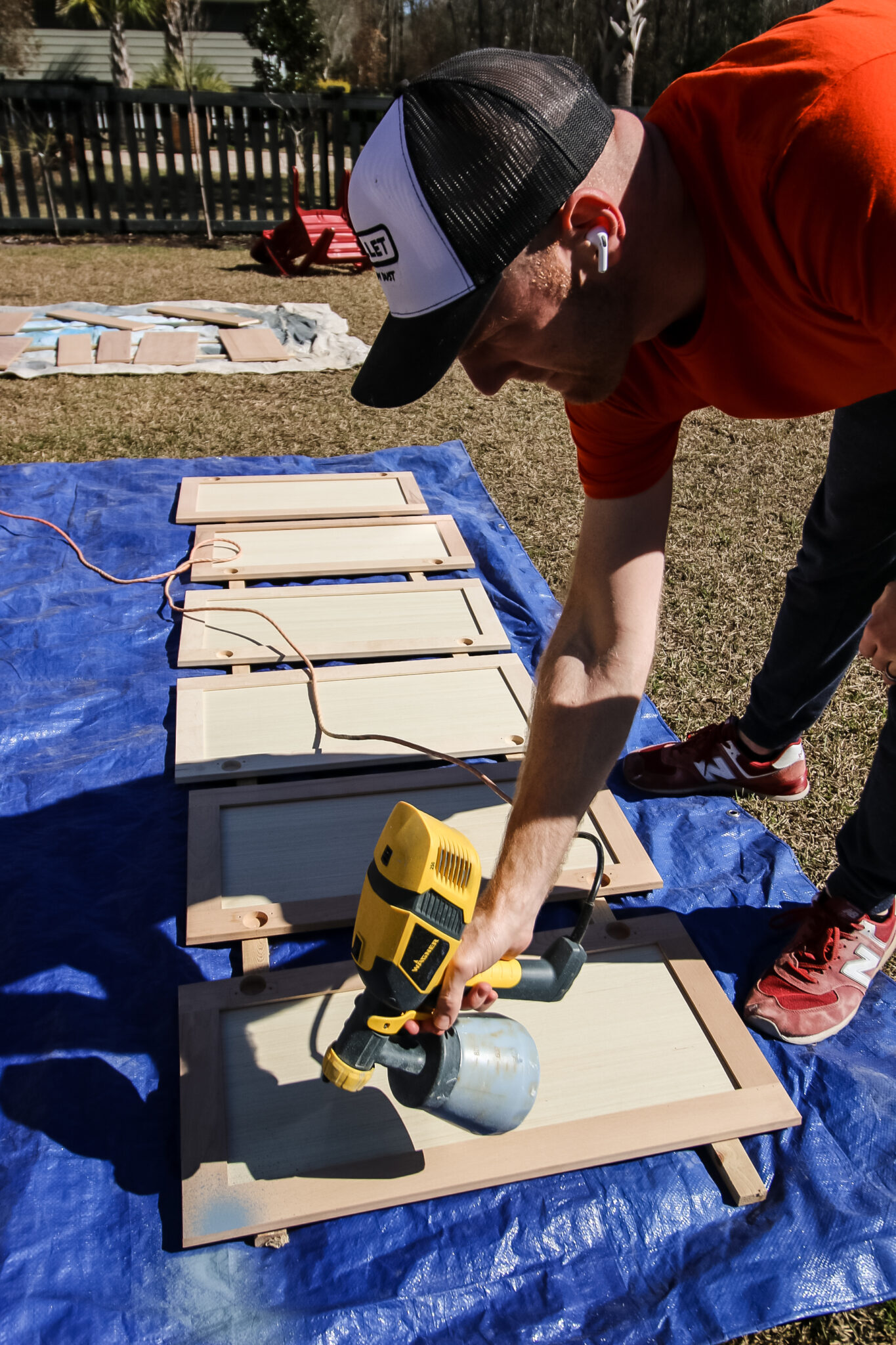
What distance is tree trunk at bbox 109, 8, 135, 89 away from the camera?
22328mm

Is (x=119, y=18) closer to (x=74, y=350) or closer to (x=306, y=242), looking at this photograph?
(x=306, y=242)

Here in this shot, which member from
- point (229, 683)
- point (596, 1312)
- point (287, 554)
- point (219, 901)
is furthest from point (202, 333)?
point (596, 1312)

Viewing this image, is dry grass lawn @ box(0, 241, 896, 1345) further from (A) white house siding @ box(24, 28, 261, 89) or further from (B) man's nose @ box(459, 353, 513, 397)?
(A) white house siding @ box(24, 28, 261, 89)

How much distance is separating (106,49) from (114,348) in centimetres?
2957

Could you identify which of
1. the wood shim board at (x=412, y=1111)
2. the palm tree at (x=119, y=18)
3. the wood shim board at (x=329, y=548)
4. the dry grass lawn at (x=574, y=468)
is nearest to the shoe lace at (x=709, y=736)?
the dry grass lawn at (x=574, y=468)

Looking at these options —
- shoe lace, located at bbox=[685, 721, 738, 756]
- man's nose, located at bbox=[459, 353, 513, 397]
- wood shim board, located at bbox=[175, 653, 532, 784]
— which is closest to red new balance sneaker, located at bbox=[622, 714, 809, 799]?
shoe lace, located at bbox=[685, 721, 738, 756]

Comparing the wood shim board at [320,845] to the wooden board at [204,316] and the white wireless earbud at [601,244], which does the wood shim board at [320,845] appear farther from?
the wooden board at [204,316]

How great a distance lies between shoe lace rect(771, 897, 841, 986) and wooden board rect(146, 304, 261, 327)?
Result: 6569 millimetres

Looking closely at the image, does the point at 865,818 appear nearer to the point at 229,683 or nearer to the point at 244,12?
the point at 229,683

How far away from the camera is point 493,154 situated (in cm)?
126

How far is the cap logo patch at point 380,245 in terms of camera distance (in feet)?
4.42

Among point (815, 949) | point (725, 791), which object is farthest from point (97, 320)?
point (815, 949)

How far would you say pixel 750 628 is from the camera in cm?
362

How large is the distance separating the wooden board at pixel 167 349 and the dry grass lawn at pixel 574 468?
30cm
